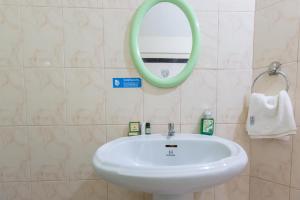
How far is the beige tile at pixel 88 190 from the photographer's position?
1.09 metres

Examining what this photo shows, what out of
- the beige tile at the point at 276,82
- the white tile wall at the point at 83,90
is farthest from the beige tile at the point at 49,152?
the beige tile at the point at 276,82

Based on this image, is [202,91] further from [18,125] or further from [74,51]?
[18,125]

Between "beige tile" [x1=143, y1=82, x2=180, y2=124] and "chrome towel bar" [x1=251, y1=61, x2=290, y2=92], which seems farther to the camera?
"beige tile" [x1=143, y1=82, x2=180, y2=124]

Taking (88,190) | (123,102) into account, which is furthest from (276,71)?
(88,190)

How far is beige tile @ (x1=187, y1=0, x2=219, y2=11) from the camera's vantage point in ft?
3.47

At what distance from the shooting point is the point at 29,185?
3.54ft

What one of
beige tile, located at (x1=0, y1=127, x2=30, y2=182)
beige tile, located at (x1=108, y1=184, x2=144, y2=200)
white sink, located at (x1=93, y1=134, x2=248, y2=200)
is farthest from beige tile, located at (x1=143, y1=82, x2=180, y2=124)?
beige tile, located at (x1=0, y1=127, x2=30, y2=182)

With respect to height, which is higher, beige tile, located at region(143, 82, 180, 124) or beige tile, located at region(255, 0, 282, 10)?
beige tile, located at region(255, 0, 282, 10)

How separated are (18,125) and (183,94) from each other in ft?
3.10

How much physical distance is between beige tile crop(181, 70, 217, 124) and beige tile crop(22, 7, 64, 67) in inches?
28.6

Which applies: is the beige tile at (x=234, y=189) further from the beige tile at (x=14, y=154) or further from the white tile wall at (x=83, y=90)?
the beige tile at (x=14, y=154)

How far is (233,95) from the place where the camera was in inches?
43.4

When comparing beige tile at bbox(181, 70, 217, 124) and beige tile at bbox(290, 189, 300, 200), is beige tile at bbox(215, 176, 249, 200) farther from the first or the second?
beige tile at bbox(181, 70, 217, 124)

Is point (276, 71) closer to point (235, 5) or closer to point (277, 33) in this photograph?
point (277, 33)
